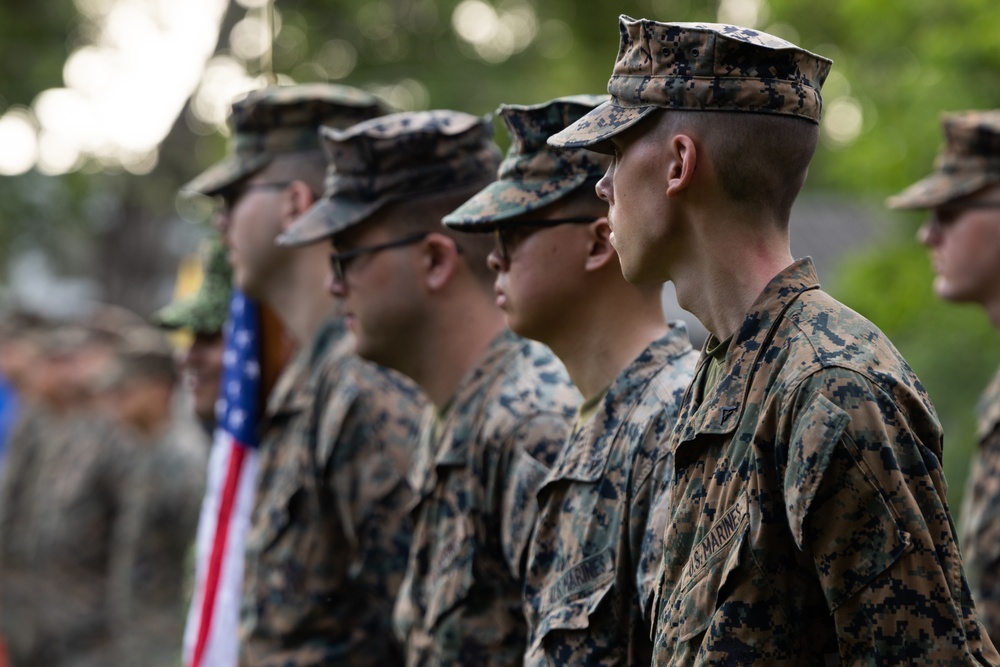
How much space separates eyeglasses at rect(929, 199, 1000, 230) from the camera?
621cm

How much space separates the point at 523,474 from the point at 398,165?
1370 mm

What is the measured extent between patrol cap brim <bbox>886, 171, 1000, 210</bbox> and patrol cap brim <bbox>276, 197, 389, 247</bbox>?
8.14 feet

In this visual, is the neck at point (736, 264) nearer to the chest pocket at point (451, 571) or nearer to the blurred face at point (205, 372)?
the chest pocket at point (451, 571)

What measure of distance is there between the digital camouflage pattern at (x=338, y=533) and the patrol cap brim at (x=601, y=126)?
2353 mm

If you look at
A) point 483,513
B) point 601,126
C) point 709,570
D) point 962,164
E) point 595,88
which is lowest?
point 709,570

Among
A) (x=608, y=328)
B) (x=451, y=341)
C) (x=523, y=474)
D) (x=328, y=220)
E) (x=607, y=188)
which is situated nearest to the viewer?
(x=607, y=188)

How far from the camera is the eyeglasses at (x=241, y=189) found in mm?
5879

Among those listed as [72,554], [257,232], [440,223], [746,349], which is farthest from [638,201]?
[72,554]

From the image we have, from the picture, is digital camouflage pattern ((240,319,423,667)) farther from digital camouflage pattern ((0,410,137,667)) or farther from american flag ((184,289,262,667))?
digital camouflage pattern ((0,410,137,667))

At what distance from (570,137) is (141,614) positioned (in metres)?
7.54

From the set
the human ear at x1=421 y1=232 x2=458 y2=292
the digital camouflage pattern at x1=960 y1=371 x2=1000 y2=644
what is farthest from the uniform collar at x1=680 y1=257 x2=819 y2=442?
the digital camouflage pattern at x1=960 y1=371 x2=1000 y2=644

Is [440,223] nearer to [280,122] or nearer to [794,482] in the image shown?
[280,122]

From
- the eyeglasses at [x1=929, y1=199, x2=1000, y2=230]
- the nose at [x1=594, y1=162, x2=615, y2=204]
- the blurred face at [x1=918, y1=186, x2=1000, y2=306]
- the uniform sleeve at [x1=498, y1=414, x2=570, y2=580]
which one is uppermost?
Answer: the eyeglasses at [x1=929, y1=199, x2=1000, y2=230]

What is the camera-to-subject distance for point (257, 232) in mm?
5816
